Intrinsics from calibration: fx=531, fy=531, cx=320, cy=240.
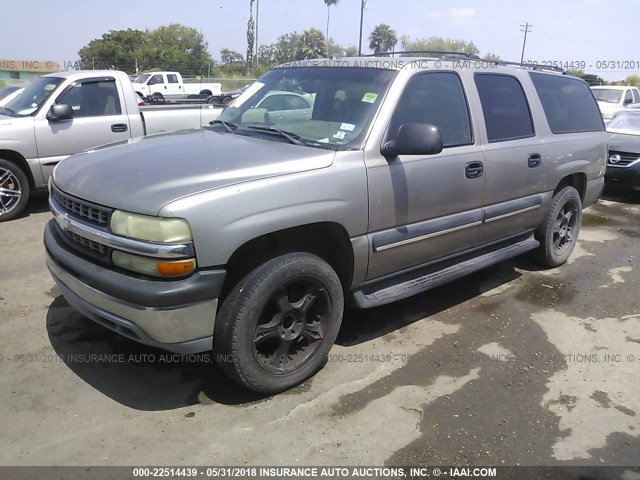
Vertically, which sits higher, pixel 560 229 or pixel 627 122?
pixel 627 122

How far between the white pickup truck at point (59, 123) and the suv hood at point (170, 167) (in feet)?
11.7

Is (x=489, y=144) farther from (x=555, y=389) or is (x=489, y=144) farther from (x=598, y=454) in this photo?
(x=598, y=454)

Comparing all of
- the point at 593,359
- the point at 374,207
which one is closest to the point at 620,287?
the point at 593,359

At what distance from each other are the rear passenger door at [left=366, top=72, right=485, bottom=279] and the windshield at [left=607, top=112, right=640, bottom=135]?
7472 millimetres

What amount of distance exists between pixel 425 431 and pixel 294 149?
1.81 meters

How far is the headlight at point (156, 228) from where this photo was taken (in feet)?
8.47

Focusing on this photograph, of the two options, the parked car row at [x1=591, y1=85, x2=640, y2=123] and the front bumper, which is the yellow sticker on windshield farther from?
the parked car row at [x1=591, y1=85, x2=640, y2=123]

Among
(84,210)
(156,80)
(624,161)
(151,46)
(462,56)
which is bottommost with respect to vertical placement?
(624,161)

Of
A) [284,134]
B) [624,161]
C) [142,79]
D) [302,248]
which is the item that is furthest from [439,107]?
[142,79]

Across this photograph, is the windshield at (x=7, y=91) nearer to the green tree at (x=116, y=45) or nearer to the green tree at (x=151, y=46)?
the green tree at (x=151, y=46)

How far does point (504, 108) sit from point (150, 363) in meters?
3.41

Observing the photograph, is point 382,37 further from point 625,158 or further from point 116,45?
point 625,158

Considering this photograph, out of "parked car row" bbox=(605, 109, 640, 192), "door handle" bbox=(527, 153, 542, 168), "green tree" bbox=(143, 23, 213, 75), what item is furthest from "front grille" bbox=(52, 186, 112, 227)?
"green tree" bbox=(143, 23, 213, 75)

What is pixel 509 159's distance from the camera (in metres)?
4.33
